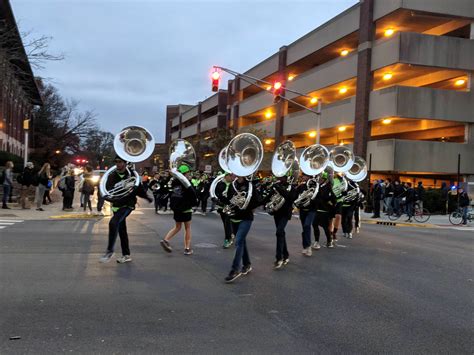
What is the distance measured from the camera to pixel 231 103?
5875 centimetres

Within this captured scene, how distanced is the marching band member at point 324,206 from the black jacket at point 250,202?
2618 mm

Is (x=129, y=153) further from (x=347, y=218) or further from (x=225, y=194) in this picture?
(x=347, y=218)

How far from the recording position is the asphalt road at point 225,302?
4555 mm

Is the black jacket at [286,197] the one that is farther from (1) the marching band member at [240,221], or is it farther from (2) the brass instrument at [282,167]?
(1) the marching band member at [240,221]

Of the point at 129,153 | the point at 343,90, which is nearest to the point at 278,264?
the point at 129,153

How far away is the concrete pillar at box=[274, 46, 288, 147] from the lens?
4334cm

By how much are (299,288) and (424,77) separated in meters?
28.8

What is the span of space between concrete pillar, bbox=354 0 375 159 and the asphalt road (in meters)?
21.6

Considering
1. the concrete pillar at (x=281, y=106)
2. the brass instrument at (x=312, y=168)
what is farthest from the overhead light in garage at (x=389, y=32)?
the brass instrument at (x=312, y=168)

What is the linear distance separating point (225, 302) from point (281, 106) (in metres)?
39.4

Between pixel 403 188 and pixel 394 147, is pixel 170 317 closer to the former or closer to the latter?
pixel 403 188

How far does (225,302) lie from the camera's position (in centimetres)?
593

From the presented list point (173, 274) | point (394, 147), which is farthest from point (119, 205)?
point (394, 147)

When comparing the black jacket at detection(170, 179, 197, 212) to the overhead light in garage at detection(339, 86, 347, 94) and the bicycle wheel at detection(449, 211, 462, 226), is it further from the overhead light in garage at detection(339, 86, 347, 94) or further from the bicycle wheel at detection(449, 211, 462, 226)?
the overhead light in garage at detection(339, 86, 347, 94)
